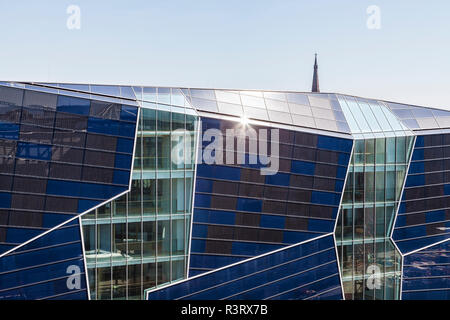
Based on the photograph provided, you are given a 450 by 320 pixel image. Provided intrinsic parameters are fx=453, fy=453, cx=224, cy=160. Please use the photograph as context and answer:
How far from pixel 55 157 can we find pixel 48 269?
621 cm

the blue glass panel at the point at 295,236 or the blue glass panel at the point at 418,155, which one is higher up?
the blue glass panel at the point at 418,155

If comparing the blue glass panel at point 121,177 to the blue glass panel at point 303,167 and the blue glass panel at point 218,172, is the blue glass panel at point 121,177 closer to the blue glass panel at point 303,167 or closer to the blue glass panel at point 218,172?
the blue glass panel at point 218,172

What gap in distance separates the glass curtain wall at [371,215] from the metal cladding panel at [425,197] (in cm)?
64

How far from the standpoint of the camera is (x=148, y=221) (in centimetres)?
2772

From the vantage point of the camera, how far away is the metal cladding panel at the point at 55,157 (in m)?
23.8

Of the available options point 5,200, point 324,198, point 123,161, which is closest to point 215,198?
point 123,161

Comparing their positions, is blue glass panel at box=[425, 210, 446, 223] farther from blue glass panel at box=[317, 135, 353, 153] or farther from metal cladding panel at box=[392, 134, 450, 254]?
blue glass panel at box=[317, 135, 353, 153]

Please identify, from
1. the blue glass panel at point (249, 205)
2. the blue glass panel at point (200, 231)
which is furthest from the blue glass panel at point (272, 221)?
the blue glass panel at point (200, 231)

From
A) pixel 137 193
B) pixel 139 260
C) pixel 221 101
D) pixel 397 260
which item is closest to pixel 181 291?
pixel 139 260

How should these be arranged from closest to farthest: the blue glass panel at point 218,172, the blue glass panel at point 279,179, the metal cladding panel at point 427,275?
1. the blue glass panel at point 218,172
2. the blue glass panel at point 279,179
3. the metal cladding panel at point 427,275

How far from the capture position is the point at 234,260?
96.3 ft

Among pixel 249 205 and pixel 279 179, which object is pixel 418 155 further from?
pixel 249 205

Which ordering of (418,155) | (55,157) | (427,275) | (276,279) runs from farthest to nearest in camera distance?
1. (427,275)
2. (418,155)
3. (276,279)
4. (55,157)
